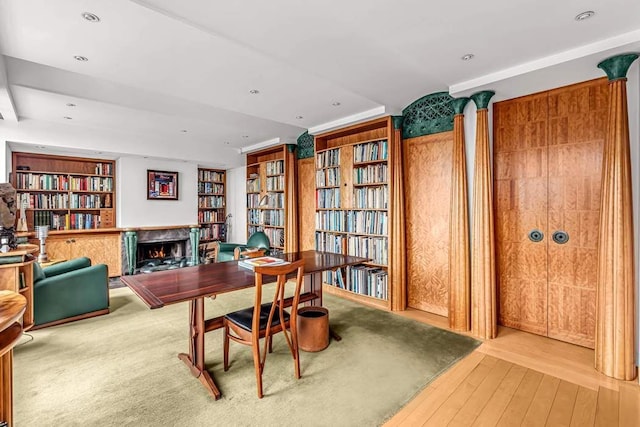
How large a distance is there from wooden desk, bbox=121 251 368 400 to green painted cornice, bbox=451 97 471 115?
6.37ft

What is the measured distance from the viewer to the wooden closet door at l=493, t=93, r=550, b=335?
2.99m

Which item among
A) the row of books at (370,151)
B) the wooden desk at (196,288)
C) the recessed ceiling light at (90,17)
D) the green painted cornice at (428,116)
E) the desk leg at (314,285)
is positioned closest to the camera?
the recessed ceiling light at (90,17)

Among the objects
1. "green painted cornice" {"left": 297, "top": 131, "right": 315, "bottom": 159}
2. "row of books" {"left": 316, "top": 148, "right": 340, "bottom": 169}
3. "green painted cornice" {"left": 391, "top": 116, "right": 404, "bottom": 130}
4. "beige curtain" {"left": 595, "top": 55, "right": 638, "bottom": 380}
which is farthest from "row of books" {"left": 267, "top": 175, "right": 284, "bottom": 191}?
"beige curtain" {"left": 595, "top": 55, "right": 638, "bottom": 380}

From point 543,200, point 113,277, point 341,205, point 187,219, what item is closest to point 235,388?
point 341,205

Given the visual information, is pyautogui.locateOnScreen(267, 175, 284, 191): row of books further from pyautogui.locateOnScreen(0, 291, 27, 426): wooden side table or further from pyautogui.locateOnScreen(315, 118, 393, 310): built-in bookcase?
pyautogui.locateOnScreen(0, 291, 27, 426): wooden side table

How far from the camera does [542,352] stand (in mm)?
2703

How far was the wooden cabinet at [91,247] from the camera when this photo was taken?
5027 mm

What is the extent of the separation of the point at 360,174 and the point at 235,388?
9.54ft

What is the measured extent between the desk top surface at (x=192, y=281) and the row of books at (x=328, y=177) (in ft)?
5.87

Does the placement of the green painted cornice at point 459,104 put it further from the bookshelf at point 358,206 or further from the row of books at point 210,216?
the row of books at point 210,216

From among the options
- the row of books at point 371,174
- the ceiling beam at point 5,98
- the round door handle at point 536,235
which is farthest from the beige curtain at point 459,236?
the ceiling beam at point 5,98

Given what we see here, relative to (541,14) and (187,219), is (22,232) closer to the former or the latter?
(187,219)

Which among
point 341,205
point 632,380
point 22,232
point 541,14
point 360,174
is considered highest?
point 541,14

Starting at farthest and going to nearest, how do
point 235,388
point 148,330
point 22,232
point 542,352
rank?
1. point 22,232
2. point 148,330
3. point 542,352
4. point 235,388
